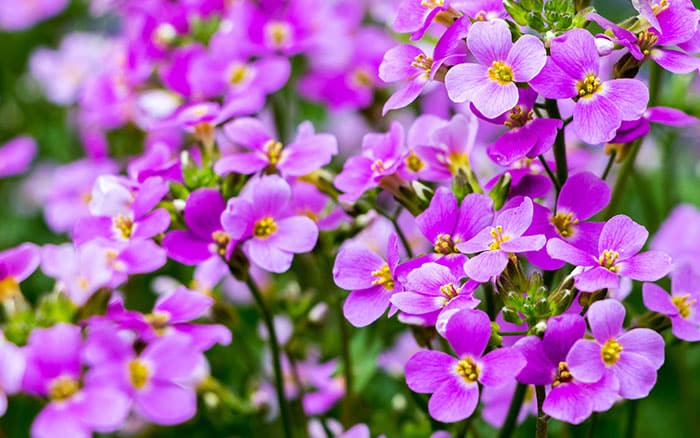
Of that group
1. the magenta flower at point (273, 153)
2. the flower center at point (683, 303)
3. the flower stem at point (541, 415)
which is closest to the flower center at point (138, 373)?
the magenta flower at point (273, 153)

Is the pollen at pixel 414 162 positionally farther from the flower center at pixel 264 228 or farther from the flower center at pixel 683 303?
the flower center at pixel 683 303

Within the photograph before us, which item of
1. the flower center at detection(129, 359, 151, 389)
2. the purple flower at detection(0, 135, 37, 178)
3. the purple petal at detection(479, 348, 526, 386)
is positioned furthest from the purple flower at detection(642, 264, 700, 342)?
the purple flower at detection(0, 135, 37, 178)

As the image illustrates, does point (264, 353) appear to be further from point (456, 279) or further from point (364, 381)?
point (456, 279)

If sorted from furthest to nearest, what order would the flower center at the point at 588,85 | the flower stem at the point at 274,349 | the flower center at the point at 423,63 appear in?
the flower stem at the point at 274,349 < the flower center at the point at 423,63 < the flower center at the point at 588,85

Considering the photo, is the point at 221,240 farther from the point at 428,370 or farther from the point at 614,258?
the point at 614,258

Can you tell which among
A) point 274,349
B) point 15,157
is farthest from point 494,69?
point 15,157
